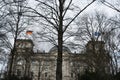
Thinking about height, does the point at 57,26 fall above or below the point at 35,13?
below

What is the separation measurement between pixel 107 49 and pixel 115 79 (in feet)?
22.2

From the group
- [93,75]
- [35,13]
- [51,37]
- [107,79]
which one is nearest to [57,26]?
[51,37]

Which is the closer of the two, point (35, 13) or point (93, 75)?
point (35, 13)

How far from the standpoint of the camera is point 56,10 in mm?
14195

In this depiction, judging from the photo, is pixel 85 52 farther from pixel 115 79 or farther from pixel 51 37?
pixel 51 37

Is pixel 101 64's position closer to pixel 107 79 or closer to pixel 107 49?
pixel 107 49

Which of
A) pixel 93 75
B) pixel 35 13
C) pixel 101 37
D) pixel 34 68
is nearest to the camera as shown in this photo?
pixel 35 13

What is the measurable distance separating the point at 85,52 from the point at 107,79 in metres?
8.17

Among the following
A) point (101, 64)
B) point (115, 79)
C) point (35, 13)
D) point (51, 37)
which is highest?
point (35, 13)

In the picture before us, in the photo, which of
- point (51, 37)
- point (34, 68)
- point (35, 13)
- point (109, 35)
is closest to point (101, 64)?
point (109, 35)

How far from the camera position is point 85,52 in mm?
29344

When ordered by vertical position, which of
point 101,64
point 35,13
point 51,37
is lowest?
point 101,64

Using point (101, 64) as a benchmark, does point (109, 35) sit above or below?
above

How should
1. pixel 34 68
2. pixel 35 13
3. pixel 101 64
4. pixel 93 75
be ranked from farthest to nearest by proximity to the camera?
pixel 34 68
pixel 101 64
pixel 93 75
pixel 35 13
